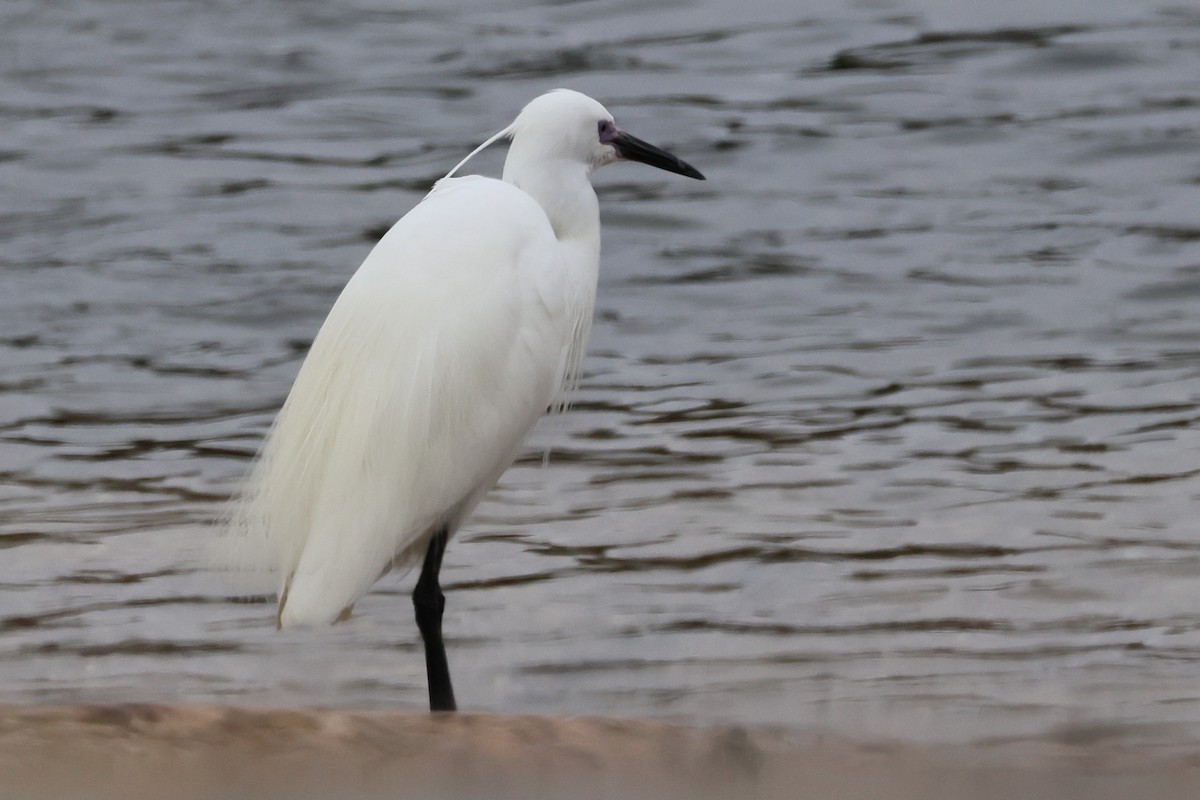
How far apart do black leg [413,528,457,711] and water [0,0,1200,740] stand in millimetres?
232

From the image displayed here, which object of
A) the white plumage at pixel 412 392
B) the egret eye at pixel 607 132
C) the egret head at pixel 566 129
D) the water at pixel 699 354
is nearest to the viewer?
the white plumage at pixel 412 392

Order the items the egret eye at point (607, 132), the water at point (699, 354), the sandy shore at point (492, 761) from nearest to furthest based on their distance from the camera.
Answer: the sandy shore at point (492, 761), the egret eye at point (607, 132), the water at point (699, 354)

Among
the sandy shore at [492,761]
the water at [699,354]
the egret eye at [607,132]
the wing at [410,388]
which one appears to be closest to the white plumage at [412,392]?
the wing at [410,388]

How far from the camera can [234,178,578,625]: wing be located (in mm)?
3939

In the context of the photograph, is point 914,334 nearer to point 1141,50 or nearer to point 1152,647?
point 1152,647

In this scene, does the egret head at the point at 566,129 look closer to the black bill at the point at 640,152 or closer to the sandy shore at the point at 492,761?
the black bill at the point at 640,152

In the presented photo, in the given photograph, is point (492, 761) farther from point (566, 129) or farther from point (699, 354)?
point (699, 354)

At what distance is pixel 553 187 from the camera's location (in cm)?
427

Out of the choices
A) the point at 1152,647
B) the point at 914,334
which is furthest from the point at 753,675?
the point at 914,334

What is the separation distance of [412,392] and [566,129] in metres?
0.76

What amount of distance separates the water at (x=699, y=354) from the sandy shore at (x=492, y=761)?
107 cm

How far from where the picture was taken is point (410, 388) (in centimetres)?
395

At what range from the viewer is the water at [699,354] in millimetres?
4480

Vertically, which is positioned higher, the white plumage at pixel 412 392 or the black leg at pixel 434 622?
the white plumage at pixel 412 392
